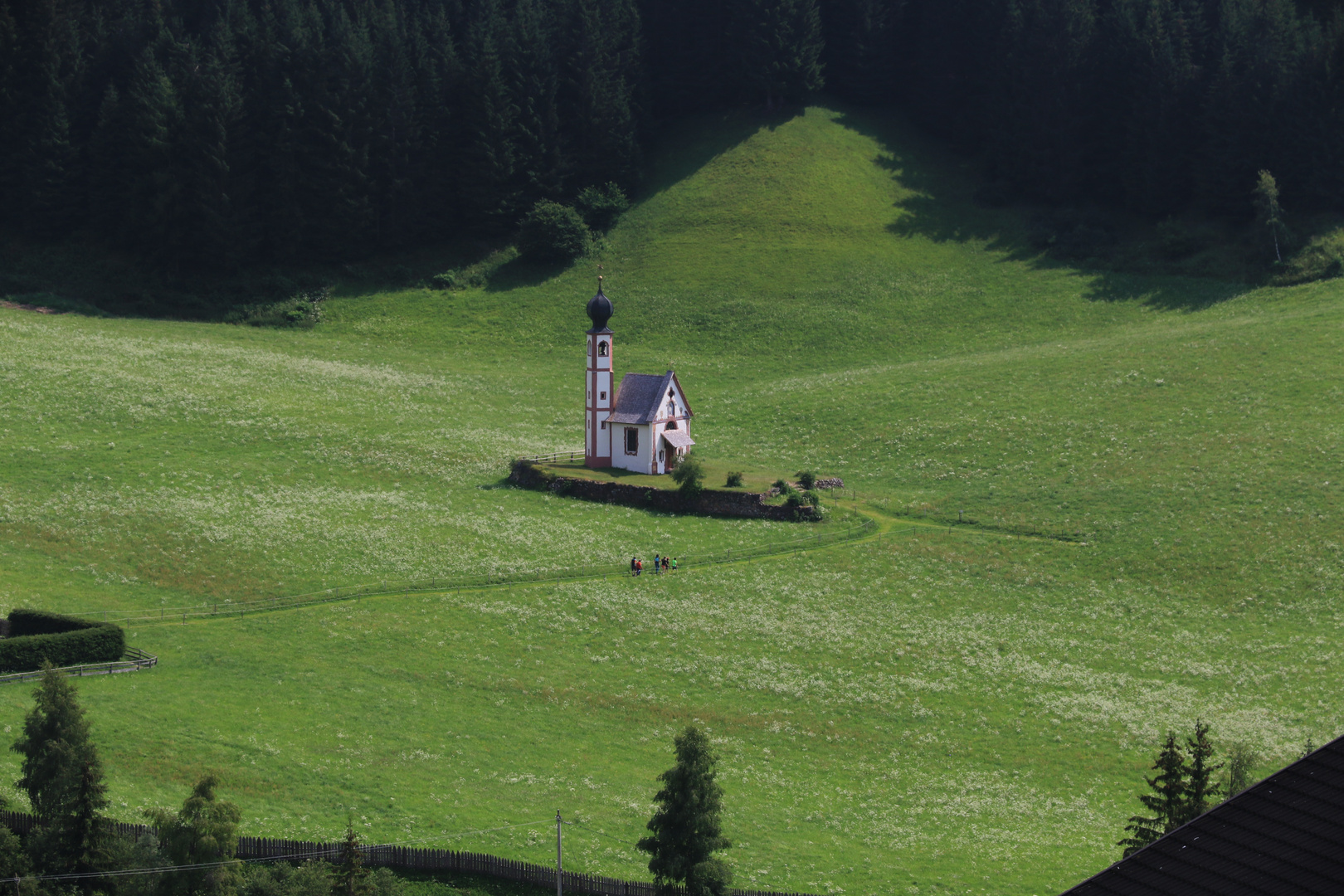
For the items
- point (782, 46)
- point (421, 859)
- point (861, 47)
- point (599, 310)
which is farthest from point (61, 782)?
point (861, 47)

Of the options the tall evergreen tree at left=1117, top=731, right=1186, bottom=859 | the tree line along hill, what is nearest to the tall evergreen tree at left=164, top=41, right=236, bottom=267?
the tree line along hill

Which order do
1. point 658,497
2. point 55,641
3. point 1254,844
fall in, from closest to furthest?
1. point 1254,844
2. point 55,641
3. point 658,497

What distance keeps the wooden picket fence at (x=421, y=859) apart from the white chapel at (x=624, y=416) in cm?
4214

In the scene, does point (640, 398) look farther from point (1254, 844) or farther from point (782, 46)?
point (782, 46)

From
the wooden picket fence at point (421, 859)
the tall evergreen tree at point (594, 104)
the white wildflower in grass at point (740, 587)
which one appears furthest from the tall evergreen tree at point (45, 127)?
the wooden picket fence at point (421, 859)

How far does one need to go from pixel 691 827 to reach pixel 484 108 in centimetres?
10117

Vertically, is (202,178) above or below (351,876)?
above

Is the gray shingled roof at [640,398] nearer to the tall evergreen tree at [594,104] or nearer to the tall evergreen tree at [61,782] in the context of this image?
the tall evergreen tree at [61,782]

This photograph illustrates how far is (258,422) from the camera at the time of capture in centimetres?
7981

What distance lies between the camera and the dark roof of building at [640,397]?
7412 centimetres

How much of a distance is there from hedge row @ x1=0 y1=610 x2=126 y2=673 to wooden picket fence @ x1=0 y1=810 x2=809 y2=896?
13.4 metres

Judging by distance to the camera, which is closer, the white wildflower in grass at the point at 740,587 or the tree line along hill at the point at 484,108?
the white wildflower in grass at the point at 740,587

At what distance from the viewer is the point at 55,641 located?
45656 millimetres

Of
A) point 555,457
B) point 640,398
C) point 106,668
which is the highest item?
point 640,398
